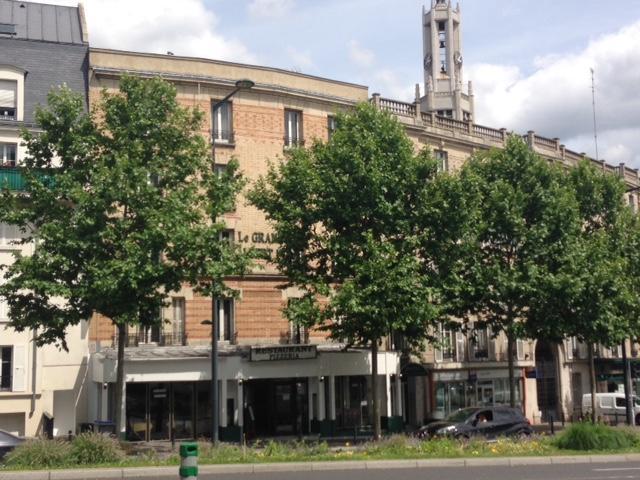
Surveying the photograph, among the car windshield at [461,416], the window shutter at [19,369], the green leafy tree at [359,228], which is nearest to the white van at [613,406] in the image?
the car windshield at [461,416]

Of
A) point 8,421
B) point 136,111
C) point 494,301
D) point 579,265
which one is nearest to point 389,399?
point 494,301

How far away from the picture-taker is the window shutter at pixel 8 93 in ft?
103

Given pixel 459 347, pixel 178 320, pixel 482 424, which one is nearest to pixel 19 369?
pixel 178 320

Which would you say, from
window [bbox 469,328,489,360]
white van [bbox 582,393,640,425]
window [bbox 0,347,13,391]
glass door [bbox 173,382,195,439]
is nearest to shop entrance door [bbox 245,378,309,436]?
glass door [bbox 173,382,195,439]

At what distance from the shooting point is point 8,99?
31.5 m

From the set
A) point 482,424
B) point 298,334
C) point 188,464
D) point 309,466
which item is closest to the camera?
point 188,464

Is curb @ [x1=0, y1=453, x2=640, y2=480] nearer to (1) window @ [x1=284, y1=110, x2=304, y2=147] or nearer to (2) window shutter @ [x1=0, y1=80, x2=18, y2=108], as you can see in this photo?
(2) window shutter @ [x1=0, y1=80, x2=18, y2=108]

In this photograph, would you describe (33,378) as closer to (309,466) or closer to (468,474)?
(309,466)

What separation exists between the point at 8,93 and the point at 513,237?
67.3 ft

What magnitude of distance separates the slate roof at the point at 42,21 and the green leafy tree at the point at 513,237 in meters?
18.3

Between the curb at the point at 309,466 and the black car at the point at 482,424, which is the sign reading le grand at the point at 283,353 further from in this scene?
the curb at the point at 309,466

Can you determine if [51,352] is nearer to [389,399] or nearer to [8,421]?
[8,421]

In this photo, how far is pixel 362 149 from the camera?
2844 cm

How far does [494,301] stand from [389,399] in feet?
22.1
